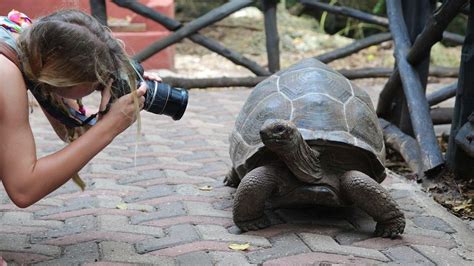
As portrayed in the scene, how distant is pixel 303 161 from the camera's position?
273cm

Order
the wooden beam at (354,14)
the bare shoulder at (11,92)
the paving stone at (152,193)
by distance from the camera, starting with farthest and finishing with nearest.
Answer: the wooden beam at (354,14) < the paving stone at (152,193) < the bare shoulder at (11,92)

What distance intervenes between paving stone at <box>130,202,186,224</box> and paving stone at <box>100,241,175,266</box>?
0.33 metres

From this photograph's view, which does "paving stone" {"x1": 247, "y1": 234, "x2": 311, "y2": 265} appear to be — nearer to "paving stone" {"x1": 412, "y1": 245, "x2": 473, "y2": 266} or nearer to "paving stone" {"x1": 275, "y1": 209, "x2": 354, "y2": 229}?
"paving stone" {"x1": 275, "y1": 209, "x2": 354, "y2": 229}

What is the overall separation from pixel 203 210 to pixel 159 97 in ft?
2.70

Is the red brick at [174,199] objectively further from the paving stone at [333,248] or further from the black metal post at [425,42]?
the black metal post at [425,42]

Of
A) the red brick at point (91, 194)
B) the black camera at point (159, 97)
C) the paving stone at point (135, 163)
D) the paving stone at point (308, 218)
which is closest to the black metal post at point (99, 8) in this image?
the paving stone at point (135, 163)

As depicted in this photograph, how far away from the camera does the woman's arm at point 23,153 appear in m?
2.26

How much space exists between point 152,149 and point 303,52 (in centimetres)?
533

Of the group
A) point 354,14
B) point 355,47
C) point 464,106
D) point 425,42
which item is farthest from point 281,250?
point 354,14

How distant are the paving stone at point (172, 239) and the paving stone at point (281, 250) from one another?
0.30 metres

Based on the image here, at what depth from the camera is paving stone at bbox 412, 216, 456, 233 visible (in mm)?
2982

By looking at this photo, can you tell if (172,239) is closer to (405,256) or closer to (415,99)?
(405,256)

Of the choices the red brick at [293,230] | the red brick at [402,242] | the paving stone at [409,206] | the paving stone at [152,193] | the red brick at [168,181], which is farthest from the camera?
the red brick at [168,181]

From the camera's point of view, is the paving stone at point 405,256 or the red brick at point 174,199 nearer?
the paving stone at point 405,256
